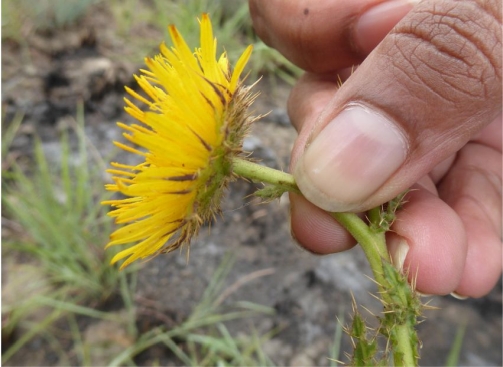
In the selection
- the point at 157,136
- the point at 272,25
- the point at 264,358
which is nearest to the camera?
the point at 157,136

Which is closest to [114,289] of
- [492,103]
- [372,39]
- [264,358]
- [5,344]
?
[5,344]

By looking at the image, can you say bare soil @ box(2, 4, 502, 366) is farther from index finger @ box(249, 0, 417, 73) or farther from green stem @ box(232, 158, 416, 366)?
green stem @ box(232, 158, 416, 366)

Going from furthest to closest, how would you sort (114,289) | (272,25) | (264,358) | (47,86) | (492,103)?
(47,86) → (114,289) → (264,358) → (272,25) → (492,103)

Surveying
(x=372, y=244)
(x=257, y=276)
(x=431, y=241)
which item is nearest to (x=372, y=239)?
(x=372, y=244)

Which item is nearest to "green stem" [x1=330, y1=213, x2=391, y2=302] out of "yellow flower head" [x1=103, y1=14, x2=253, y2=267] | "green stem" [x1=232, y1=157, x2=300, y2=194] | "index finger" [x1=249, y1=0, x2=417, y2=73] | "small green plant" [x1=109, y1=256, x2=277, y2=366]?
"green stem" [x1=232, y1=157, x2=300, y2=194]

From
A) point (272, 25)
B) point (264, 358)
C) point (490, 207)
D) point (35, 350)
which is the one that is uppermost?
point (272, 25)

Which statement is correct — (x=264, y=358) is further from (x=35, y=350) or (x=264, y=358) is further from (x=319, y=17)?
(x=319, y=17)

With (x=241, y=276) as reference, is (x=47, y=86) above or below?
above
